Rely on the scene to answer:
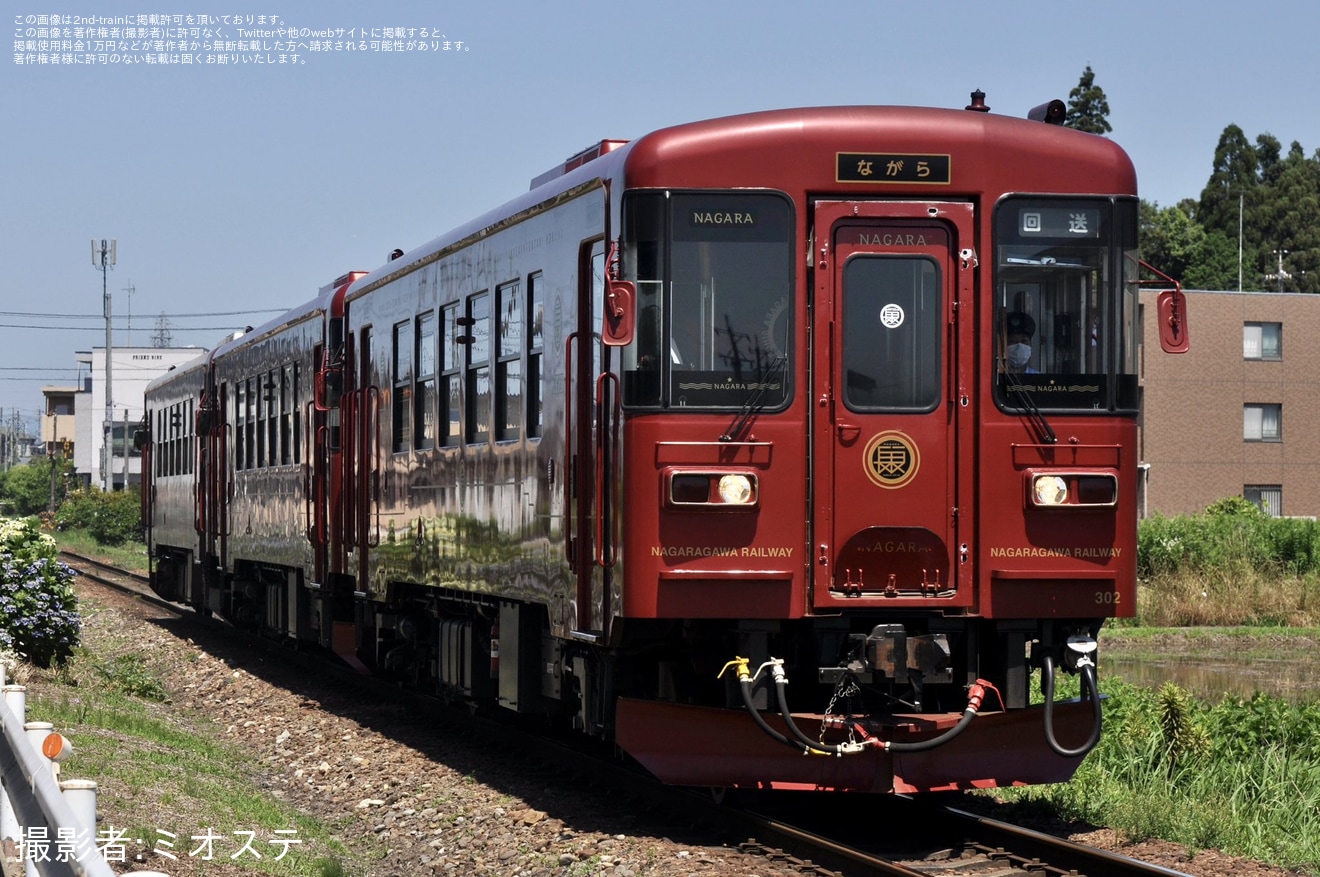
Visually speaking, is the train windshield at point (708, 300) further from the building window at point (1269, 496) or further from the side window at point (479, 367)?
the building window at point (1269, 496)

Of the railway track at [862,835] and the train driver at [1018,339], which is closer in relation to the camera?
the railway track at [862,835]

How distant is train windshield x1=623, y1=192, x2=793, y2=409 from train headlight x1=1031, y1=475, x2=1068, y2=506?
128 centimetres

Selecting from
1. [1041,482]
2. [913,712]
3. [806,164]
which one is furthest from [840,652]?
[806,164]

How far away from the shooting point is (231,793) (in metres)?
11.3

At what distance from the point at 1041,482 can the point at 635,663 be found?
7.59 ft

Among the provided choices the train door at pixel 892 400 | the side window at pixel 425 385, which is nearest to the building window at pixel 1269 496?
the side window at pixel 425 385

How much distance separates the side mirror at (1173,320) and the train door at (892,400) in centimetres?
103

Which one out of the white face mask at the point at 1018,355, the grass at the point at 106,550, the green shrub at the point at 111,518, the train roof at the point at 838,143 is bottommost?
the grass at the point at 106,550

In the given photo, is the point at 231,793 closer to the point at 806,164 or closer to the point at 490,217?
the point at 490,217

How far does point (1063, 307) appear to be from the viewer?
9000 mm

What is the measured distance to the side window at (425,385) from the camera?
12.8m

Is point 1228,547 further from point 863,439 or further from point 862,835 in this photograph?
point 863,439

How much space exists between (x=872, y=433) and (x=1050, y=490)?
0.89m

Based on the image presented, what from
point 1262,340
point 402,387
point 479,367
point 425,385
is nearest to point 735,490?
point 479,367
